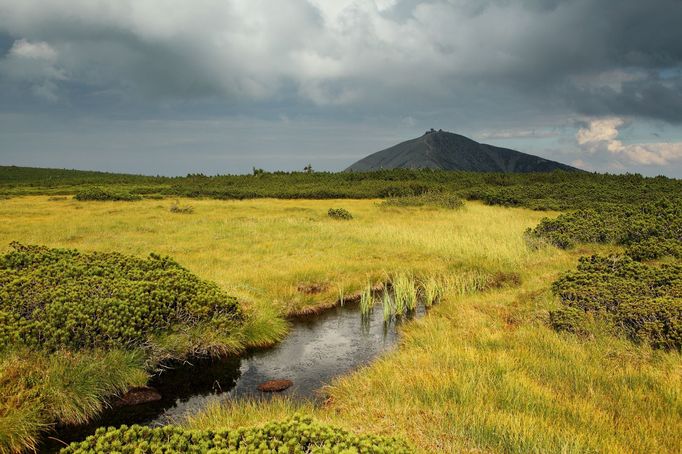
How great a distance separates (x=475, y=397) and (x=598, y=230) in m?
18.8

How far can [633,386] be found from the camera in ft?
26.9

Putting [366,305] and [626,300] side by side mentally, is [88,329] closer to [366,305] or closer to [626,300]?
[366,305]

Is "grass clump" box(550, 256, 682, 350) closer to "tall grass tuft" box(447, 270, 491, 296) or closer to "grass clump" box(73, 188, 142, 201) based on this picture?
"tall grass tuft" box(447, 270, 491, 296)

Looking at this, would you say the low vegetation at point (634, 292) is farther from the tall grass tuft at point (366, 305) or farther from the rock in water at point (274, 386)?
the rock in water at point (274, 386)

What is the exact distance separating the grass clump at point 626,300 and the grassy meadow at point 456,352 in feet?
1.27

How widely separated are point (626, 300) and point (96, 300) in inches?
485

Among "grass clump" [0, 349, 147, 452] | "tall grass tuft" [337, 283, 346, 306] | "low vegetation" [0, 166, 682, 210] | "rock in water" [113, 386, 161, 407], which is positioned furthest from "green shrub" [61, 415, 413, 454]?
"low vegetation" [0, 166, 682, 210]

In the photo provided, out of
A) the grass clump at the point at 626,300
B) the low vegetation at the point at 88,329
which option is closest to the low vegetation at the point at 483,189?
the grass clump at the point at 626,300

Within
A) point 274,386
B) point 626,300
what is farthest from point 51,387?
point 626,300

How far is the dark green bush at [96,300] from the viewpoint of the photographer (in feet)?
30.9

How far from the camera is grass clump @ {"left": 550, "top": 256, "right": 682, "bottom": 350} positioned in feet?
32.7

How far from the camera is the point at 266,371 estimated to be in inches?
423

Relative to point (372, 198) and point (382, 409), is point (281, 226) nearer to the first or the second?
point (382, 409)

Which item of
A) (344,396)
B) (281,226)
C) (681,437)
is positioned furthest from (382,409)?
(281,226)
